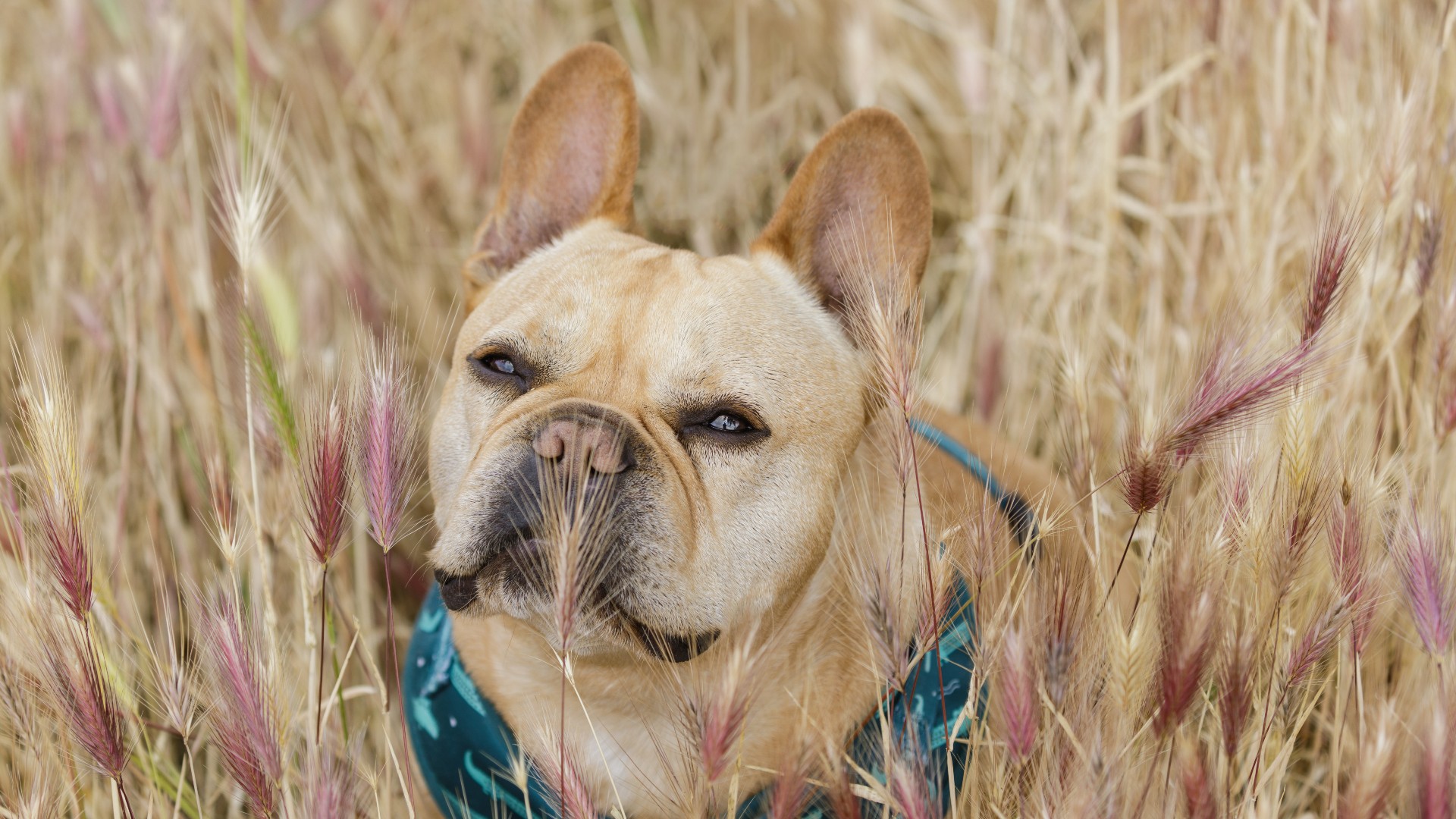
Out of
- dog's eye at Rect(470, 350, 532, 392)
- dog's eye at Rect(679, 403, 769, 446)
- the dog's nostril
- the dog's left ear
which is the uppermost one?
the dog's left ear

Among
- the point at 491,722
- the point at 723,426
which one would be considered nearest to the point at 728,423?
the point at 723,426

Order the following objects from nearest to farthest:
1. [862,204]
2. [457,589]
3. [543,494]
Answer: [543,494] → [457,589] → [862,204]

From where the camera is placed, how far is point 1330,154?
2.83 meters

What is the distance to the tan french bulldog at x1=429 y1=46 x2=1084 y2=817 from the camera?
1.68 m

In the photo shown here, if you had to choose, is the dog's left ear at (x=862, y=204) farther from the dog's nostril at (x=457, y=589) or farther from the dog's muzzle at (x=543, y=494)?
the dog's nostril at (x=457, y=589)

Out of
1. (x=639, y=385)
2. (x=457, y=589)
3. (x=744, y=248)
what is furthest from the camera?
(x=744, y=248)

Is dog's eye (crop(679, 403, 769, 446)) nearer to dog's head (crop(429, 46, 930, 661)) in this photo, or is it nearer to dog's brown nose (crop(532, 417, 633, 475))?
dog's head (crop(429, 46, 930, 661))

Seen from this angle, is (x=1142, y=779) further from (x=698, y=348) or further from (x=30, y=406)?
(x=30, y=406)

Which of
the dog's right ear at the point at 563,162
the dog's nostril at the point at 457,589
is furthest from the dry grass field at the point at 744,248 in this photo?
the dog's right ear at the point at 563,162

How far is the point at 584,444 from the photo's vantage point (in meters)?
1.59

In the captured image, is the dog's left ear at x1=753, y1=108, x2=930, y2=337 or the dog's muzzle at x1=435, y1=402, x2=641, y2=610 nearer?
the dog's muzzle at x1=435, y1=402, x2=641, y2=610

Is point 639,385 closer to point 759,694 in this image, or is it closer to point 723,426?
point 723,426

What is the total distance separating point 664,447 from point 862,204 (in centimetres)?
66

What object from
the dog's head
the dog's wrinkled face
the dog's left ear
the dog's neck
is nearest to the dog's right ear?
the dog's head
